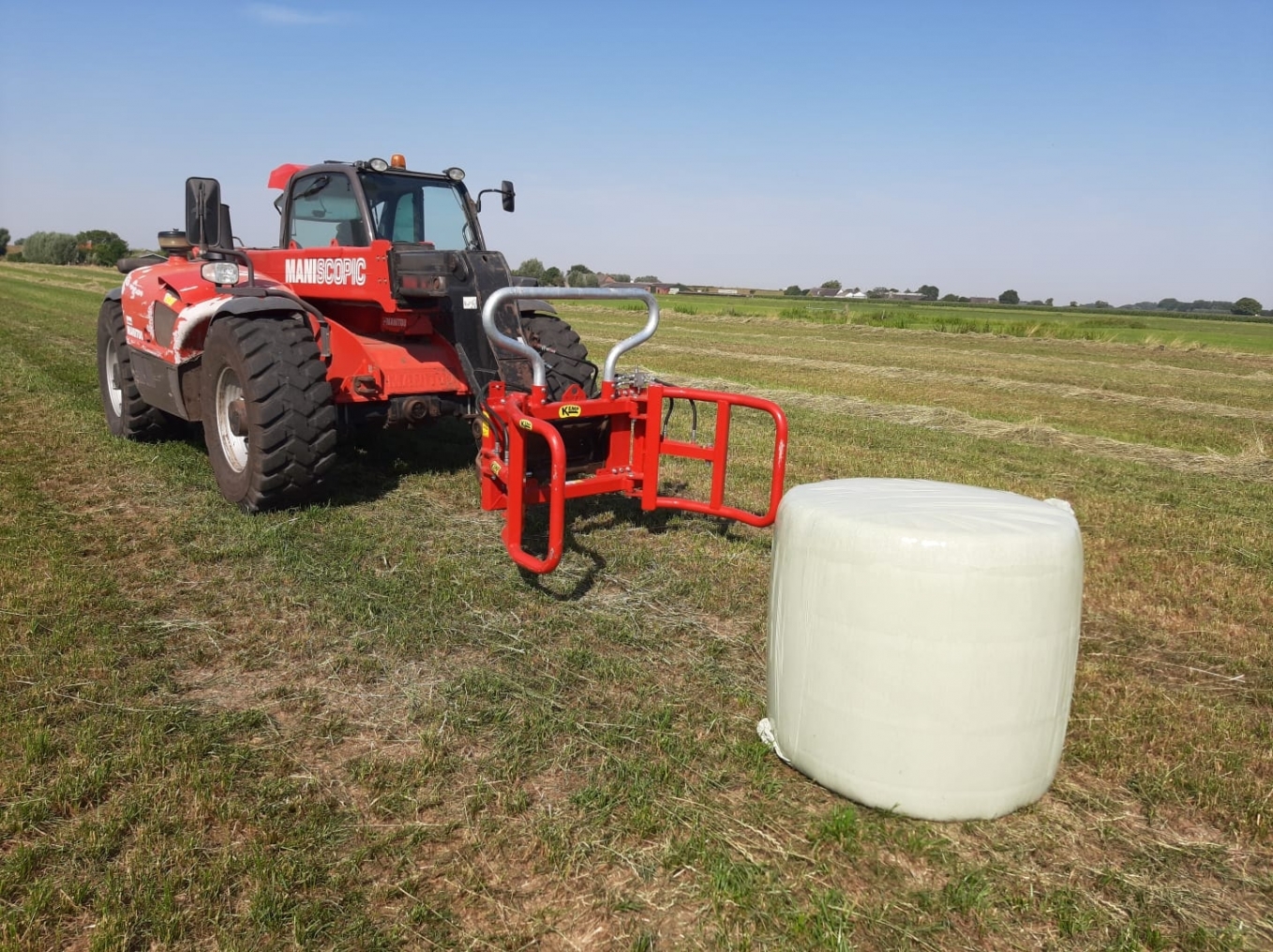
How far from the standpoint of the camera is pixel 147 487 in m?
6.16

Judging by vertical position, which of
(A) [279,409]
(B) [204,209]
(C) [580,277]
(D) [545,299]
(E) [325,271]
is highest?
(B) [204,209]

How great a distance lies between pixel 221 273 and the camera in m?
5.83

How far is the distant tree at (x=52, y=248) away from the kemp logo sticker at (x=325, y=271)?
6612cm

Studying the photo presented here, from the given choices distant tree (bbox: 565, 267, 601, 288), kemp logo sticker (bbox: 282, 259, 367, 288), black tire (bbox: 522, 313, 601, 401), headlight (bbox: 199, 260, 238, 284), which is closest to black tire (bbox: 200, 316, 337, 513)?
headlight (bbox: 199, 260, 238, 284)

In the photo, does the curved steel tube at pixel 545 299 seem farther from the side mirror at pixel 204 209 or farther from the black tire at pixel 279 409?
the side mirror at pixel 204 209

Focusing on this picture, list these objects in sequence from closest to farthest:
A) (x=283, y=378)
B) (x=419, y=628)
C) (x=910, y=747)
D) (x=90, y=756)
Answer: (x=910, y=747) → (x=90, y=756) → (x=419, y=628) → (x=283, y=378)

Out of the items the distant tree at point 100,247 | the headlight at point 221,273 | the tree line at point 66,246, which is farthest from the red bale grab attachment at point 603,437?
the tree line at point 66,246

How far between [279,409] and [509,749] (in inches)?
118

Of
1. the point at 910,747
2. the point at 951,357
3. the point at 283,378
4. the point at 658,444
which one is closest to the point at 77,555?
the point at 283,378

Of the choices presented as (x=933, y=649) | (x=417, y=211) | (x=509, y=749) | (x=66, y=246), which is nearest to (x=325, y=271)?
(x=417, y=211)

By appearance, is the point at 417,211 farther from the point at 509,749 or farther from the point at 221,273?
the point at 509,749

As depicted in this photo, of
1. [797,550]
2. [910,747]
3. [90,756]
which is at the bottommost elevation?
Result: [90,756]

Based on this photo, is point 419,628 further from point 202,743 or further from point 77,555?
point 77,555

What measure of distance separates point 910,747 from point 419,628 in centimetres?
222
